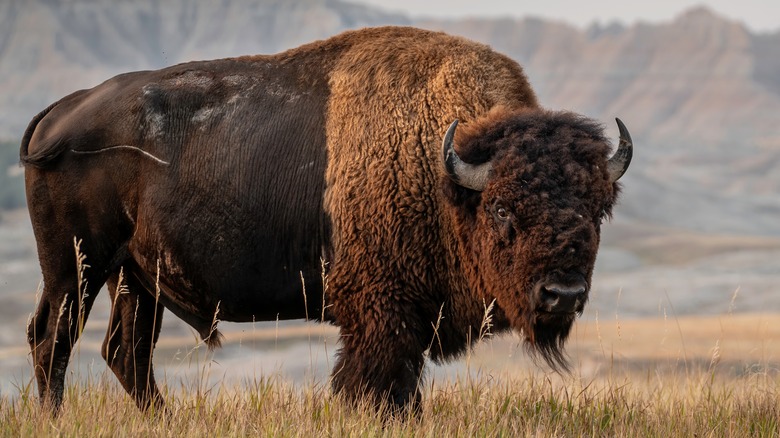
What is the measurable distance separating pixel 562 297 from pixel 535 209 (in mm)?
506

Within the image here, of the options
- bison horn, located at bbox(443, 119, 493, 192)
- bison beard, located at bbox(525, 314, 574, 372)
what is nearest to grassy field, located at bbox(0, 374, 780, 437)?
bison beard, located at bbox(525, 314, 574, 372)

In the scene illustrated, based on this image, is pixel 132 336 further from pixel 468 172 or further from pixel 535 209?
pixel 535 209

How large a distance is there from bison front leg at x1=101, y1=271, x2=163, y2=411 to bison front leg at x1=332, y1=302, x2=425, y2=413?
1894 millimetres

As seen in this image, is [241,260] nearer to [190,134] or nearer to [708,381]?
[190,134]

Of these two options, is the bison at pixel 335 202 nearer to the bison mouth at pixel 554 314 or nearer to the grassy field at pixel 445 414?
the bison mouth at pixel 554 314

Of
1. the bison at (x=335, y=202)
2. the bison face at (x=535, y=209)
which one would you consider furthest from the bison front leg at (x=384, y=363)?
the bison face at (x=535, y=209)

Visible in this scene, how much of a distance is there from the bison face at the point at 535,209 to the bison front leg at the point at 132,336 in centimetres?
267

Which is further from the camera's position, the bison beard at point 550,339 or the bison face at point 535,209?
the bison beard at point 550,339

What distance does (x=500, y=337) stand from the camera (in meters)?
6.43

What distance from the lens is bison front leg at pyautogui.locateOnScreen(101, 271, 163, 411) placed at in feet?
24.1

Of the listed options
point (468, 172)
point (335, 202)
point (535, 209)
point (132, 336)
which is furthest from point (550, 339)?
point (132, 336)

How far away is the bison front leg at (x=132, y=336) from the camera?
24.1 feet

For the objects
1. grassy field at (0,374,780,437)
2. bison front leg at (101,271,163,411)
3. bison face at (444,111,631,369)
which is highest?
bison face at (444,111,631,369)

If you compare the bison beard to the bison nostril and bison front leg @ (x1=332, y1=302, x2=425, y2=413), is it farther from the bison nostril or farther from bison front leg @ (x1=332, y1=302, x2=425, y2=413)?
bison front leg @ (x1=332, y1=302, x2=425, y2=413)
